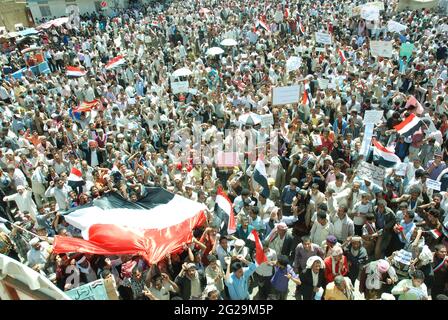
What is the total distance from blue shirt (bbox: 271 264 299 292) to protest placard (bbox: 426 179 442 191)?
304cm

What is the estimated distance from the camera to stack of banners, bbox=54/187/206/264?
566 cm

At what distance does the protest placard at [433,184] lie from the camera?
22.0 ft

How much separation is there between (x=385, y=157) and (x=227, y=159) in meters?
3.16

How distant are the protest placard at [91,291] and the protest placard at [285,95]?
6924mm

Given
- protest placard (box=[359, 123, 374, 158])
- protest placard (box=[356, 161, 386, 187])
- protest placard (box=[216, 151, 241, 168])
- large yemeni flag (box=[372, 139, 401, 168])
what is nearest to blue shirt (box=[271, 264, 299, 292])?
protest placard (box=[356, 161, 386, 187])

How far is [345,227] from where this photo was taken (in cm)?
611

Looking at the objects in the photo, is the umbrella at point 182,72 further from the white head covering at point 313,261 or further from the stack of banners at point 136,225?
the white head covering at point 313,261

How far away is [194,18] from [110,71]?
9.03m

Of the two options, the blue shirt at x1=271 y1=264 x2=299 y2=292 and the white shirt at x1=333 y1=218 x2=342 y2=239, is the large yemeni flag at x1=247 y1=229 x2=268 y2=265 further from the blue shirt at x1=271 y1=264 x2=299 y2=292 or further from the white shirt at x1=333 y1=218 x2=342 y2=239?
the white shirt at x1=333 y1=218 x2=342 y2=239

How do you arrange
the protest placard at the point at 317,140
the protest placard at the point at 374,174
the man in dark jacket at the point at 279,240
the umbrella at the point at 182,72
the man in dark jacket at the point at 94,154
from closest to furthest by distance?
the man in dark jacket at the point at 279,240 → the protest placard at the point at 374,174 → the protest placard at the point at 317,140 → the man in dark jacket at the point at 94,154 → the umbrella at the point at 182,72

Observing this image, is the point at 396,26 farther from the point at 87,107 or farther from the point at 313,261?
the point at 313,261

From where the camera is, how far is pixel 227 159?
8.53 m

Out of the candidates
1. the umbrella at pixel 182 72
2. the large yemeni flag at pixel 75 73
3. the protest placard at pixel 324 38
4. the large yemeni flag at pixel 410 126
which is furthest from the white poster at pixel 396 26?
the large yemeni flag at pixel 75 73

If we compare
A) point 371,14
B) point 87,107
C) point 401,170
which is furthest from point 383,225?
point 371,14
